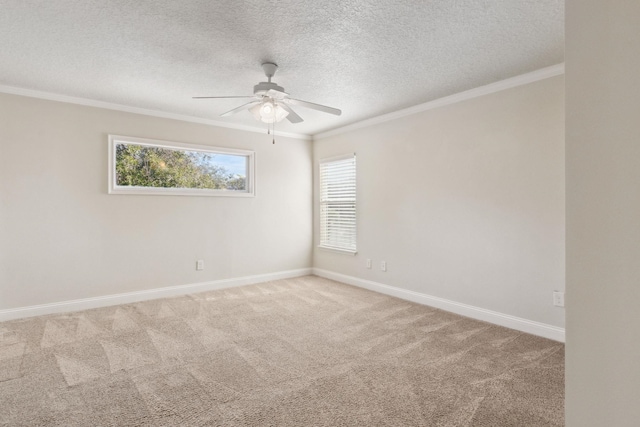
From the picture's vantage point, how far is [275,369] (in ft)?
7.91

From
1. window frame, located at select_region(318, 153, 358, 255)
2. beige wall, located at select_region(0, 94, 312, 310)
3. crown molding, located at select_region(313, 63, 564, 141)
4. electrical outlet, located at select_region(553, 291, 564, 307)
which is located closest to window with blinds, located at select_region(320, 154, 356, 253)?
window frame, located at select_region(318, 153, 358, 255)

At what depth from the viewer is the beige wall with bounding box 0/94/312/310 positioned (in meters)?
3.50

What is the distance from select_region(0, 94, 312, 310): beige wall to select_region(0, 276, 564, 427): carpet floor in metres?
0.54

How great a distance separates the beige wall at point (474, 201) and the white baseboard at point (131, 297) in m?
1.66

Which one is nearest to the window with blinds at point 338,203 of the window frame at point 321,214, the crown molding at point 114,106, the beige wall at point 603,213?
the window frame at point 321,214

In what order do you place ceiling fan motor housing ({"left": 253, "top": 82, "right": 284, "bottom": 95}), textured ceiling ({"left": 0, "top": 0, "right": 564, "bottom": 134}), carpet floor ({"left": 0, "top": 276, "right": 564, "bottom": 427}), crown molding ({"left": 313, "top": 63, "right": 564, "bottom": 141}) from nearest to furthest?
carpet floor ({"left": 0, "top": 276, "right": 564, "bottom": 427}) < textured ceiling ({"left": 0, "top": 0, "right": 564, "bottom": 134}) < ceiling fan motor housing ({"left": 253, "top": 82, "right": 284, "bottom": 95}) < crown molding ({"left": 313, "top": 63, "right": 564, "bottom": 141})

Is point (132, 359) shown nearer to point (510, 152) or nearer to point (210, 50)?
point (210, 50)

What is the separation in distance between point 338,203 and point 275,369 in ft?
10.5

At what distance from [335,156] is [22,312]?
170 inches

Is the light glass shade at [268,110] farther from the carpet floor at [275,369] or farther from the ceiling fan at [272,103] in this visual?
the carpet floor at [275,369]

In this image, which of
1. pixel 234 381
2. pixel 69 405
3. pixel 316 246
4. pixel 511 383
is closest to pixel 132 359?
pixel 69 405

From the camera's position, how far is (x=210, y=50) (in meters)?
2.62

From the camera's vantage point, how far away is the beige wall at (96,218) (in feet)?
11.5

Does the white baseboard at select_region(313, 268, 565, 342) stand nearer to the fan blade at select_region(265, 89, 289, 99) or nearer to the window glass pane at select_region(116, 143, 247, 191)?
the window glass pane at select_region(116, 143, 247, 191)
